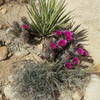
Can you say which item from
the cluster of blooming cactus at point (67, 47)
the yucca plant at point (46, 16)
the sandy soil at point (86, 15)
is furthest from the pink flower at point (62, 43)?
the sandy soil at point (86, 15)

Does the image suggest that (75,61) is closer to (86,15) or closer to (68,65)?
(68,65)

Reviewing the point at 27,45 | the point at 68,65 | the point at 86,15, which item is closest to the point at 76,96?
the point at 68,65

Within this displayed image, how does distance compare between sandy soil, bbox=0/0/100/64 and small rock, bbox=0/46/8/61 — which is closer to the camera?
small rock, bbox=0/46/8/61

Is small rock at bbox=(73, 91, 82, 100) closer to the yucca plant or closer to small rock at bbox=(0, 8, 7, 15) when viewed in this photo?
the yucca plant

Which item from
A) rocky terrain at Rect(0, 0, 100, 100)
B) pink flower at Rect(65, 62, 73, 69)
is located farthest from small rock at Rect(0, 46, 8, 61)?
pink flower at Rect(65, 62, 73, 69)

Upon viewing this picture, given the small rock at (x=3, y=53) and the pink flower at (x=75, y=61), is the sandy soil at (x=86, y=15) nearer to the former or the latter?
the pink flower at (x=75, y=61)
